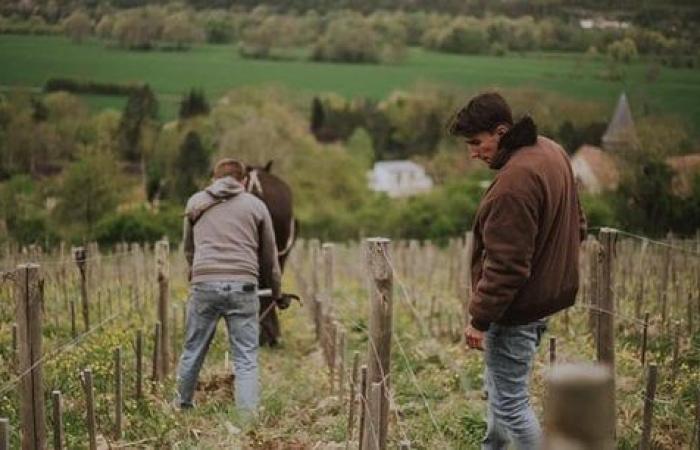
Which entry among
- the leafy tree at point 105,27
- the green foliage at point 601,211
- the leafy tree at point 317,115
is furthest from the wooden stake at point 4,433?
the leafy tree at point 317,115

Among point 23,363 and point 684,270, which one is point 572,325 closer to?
point 684,270

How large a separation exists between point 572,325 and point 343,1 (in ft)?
83.9

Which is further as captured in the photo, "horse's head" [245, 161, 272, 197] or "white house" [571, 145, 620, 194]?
"white house" [571, 145, 620, 194]

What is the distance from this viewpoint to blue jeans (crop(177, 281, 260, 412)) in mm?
5441

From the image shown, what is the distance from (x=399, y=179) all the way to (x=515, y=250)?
Answer: 25550mm

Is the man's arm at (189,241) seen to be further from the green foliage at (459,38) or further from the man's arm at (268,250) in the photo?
the green foliage at (459,38)

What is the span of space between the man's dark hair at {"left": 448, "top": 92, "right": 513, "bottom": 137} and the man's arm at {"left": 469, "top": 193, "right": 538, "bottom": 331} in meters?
0.33

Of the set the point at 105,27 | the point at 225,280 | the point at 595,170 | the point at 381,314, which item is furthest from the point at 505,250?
the point at 105,27

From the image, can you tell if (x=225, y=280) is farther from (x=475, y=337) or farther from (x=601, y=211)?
(x=601, y=211)

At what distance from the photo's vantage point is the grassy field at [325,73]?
21.2m

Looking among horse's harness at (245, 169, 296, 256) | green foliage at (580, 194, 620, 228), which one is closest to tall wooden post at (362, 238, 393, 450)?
horse's harness at (245, 169, 296, 256)

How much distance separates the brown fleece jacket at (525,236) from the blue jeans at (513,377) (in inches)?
2.6

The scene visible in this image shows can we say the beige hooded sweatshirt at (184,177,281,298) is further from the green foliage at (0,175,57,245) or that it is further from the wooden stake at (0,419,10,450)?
the green foliage at (0,175,57,245)

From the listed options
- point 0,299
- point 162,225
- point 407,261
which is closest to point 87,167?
point 162,225
